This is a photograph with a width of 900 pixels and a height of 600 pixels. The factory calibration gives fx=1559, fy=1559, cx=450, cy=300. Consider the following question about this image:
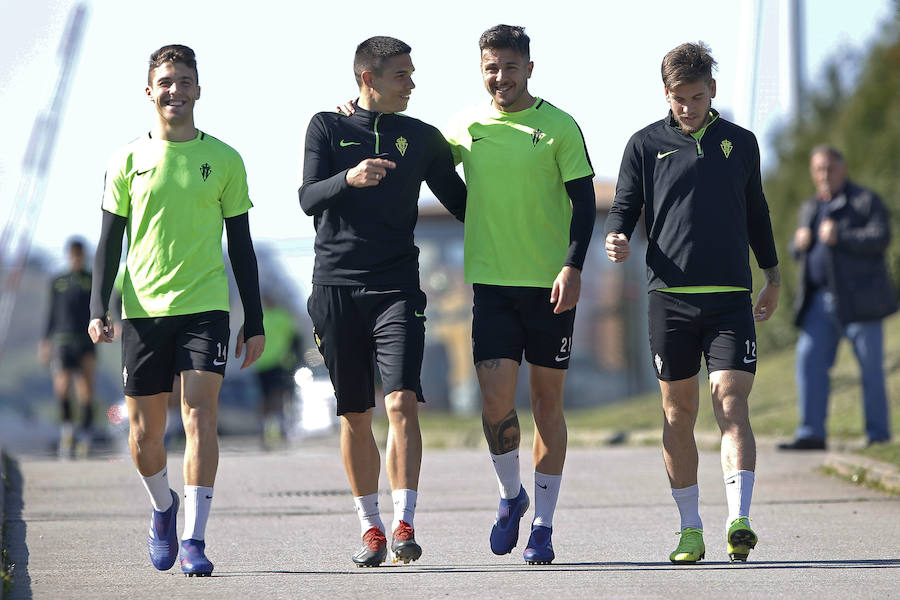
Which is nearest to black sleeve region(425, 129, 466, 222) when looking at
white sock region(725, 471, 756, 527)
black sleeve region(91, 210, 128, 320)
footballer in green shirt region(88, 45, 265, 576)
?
footballer in green shirt region(88, 45, 265, 576)

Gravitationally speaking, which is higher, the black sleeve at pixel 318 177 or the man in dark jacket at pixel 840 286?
the black sleeve at pixel 318 177

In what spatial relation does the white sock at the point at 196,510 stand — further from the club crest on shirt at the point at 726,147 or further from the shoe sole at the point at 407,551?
the club crest on shirt at the point at 726,147

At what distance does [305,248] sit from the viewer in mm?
26172

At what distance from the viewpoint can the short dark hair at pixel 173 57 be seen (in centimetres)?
646

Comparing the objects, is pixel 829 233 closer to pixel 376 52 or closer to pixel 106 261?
pixel 376 52

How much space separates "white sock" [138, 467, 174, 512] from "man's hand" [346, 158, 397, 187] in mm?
1486

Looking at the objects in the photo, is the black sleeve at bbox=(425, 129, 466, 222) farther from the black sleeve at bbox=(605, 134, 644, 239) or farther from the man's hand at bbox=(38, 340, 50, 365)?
the man's hand at bbox=(38, 340, 50, 365)

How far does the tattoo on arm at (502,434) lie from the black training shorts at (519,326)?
274 millimetres

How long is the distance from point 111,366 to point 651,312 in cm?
2493

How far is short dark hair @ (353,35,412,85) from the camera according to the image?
21.3ft

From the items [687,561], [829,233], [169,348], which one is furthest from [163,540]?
[829,233]

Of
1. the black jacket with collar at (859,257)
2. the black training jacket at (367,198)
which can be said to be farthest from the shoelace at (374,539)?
the black jacket with collar at (859,257)

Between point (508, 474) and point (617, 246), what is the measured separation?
1092mm

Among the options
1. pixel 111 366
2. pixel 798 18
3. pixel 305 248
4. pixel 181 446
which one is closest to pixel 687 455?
pixel 181 446
